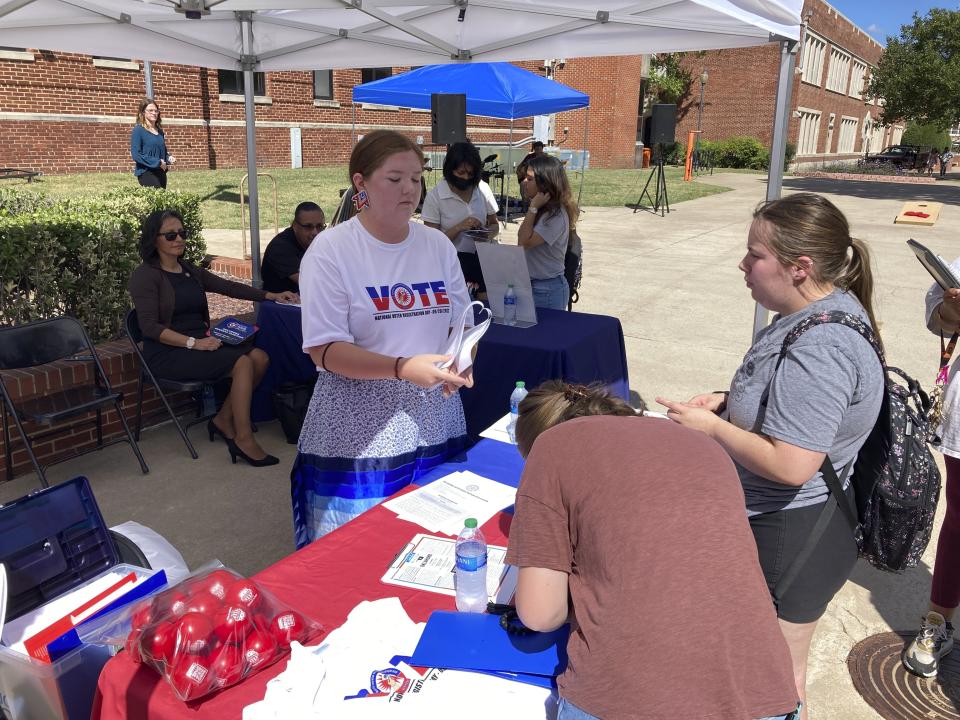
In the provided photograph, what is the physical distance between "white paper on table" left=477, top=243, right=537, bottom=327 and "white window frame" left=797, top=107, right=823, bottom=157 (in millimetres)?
41232

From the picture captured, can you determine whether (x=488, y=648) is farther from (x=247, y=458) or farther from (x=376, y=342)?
(x=247, y=458)

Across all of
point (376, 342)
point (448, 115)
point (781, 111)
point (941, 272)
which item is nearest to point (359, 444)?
point (376, 342)

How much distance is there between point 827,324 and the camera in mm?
1699

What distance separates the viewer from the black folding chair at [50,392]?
4.00 metres

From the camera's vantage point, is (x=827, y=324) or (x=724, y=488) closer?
(x=724, y=488)

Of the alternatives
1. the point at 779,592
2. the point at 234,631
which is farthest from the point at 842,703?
the point at 234,631

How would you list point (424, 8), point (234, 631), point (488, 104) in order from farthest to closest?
point (488, 104), point (424, 8), point (234, 631)

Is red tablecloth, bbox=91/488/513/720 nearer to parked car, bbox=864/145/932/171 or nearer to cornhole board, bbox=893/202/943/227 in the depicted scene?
cornhole board, bbox=893/202/943/227

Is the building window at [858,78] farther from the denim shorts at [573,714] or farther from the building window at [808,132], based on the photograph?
the denim shorts at [573,714]

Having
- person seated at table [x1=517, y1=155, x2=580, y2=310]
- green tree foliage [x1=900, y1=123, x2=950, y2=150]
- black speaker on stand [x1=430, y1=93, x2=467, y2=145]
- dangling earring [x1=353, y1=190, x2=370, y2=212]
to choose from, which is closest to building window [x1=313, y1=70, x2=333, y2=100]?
black speaker on stand [x1=430, y1=93, x2=467, y2=145]

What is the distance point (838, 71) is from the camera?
47062 millimetres

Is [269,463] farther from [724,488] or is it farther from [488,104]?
[488,104]

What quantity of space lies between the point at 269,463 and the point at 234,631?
302 centimetres

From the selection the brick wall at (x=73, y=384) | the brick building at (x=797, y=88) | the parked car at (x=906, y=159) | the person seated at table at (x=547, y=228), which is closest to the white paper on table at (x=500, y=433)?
the person seated at table at (x=547, y=228)
